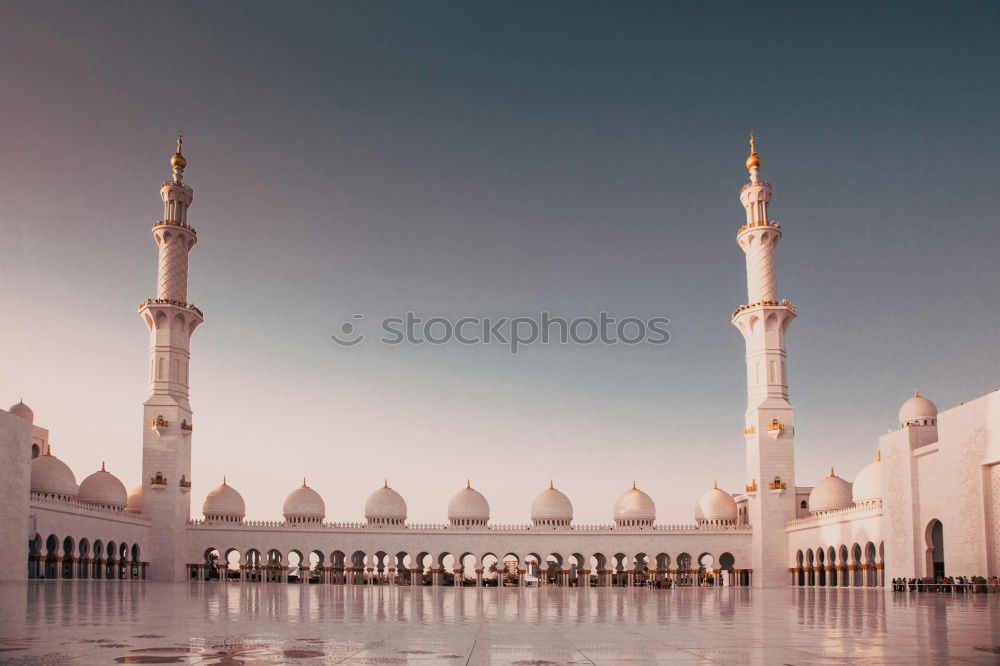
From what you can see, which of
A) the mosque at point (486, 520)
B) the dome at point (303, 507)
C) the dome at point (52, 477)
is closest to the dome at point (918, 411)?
the mosque at point (486, 520)

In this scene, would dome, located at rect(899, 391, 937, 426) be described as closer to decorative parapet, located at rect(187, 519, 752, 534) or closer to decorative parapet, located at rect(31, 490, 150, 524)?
decorative parapet, located at rect(187, 519, 752, 534)

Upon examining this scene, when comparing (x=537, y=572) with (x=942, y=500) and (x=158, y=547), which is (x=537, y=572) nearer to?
(x=158, y=547)

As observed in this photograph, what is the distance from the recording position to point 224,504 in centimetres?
5159

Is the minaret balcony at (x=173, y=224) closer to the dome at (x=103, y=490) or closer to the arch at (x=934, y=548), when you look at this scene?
Answer: the dome at (x=103, y=490)

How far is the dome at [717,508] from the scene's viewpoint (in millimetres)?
53375

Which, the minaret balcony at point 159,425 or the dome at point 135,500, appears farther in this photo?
the dome at point 135,500

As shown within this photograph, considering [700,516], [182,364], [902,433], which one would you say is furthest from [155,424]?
[902,433]

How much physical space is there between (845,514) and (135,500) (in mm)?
35030

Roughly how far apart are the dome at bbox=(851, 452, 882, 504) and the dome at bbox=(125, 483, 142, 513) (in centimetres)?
3487

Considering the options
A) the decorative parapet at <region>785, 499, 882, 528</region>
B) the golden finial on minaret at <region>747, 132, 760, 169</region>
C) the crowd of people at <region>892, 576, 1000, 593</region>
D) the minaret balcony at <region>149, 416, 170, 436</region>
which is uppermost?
the golden finial on minaret at <region>747, 132, 760, 169</region>

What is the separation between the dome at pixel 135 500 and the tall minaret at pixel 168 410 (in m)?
3.58

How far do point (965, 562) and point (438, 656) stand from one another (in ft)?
86.9

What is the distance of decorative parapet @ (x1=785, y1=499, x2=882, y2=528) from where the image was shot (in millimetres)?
38250

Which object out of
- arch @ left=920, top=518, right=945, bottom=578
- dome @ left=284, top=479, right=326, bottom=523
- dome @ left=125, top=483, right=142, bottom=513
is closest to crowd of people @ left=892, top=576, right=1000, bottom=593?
arch @ left=920, top=518, right=945, bottom=578
